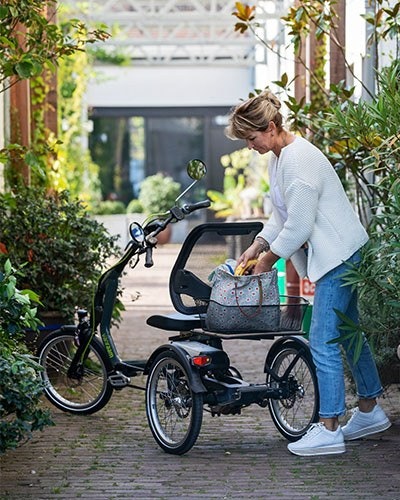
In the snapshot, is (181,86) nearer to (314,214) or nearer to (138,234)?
(138,234)

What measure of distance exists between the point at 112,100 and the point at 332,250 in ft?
69.6

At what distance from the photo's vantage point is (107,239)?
826 cm

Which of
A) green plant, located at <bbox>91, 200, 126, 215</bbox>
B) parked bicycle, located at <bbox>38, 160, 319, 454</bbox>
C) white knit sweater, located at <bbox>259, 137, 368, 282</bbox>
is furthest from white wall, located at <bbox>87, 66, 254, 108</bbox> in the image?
white knit sweater, located at <bbox>259, 137, 368, 282</bbox>

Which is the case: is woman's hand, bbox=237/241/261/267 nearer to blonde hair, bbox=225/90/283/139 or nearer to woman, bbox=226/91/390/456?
woman, bbox=226/91/390/456

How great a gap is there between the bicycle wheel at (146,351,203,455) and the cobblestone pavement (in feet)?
0.27

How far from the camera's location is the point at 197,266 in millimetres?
6090

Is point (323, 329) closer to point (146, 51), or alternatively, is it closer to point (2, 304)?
point (2, 304)

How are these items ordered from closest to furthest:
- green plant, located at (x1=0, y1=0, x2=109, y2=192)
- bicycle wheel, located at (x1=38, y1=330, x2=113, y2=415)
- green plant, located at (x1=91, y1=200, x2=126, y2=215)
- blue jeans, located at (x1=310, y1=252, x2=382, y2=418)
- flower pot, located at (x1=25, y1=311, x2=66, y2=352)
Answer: blue jeans, located at (x1=310, y1=252, x2=382, y2=418), green plant, located at (x1=0, y1=0, x2=109, y2=192), bicycle wheel, located at (x1=38, y1=330, x2=113, y2=415), flower pot, located at (x1=25, y1=311, x2=66, y2=352), green plant, located at (x1=91, y1=200, x2=126, y2=215)

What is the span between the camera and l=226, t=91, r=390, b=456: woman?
5.75m

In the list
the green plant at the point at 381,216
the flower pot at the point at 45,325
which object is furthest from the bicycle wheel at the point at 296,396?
the flower pot at the point at 45,325

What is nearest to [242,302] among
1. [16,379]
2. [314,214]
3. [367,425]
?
[314,214]

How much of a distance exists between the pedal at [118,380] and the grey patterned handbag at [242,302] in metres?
0.93

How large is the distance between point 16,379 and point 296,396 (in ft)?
5.37

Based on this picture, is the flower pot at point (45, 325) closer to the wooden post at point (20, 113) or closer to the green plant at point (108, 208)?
the wooden post at point (20, 113)
